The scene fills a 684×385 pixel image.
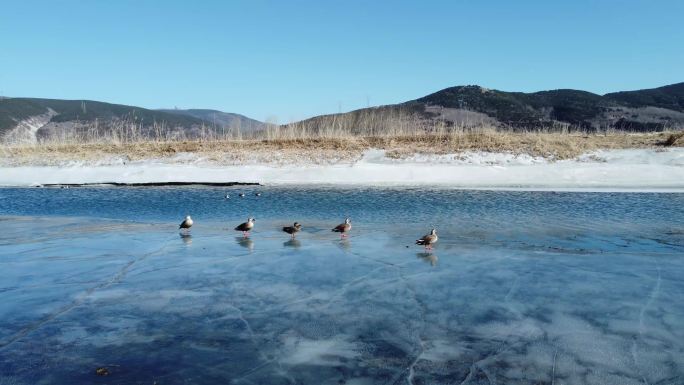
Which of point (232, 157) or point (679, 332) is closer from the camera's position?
point (679, 332)

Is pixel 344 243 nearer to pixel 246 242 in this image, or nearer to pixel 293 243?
pixel 293 243

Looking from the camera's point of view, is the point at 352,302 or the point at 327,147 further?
the point at 327,147

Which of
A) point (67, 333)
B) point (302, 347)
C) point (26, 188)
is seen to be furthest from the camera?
point (26, 188)

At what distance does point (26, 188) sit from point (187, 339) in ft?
67.9

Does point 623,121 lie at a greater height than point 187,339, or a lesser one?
greater

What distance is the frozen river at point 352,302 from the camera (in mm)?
4848

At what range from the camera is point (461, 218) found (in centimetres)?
1322

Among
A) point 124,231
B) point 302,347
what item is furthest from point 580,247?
point 124,231

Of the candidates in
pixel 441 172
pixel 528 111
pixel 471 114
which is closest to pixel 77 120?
pixel 471 114

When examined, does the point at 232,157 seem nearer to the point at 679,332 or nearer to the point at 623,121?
the point at 679,332

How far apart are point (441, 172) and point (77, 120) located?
144ft

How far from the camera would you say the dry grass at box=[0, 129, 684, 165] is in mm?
25141

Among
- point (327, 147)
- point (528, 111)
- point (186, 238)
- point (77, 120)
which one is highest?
point (528, 111)

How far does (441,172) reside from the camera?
22234mm
